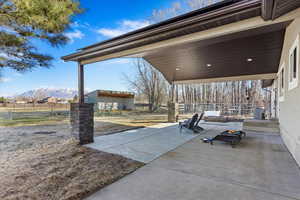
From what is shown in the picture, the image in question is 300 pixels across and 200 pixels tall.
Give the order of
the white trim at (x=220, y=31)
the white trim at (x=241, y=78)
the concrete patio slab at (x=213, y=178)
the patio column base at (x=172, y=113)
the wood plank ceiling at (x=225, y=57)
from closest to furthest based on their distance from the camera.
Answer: the concrete patio slab at (x=213, y=178) < the white trim at (x=220, y=31) < the wood plank ceiling at (x=225, y=57) < the white trim at (x=241, y=78) < the patio column base at (x=172, y=113)

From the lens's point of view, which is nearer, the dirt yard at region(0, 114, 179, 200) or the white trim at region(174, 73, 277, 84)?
the dirt yard at region(0, 114, 179, 200)

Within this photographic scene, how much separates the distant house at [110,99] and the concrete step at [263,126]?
51.9 ft

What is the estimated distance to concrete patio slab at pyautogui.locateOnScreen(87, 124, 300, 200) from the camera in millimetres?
2197

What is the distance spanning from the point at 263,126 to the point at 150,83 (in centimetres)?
1529

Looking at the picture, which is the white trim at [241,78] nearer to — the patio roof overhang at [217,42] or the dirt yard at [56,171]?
the patio roof overhang at [217,42]

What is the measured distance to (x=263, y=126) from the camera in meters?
7.14

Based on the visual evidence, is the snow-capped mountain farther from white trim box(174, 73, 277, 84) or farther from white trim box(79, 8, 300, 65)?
white trim box(79, 8, 300, 65)

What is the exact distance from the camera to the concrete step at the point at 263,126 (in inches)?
270

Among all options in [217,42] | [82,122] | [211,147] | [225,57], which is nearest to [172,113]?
[225,57]

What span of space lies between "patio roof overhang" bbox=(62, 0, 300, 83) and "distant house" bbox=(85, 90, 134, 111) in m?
12.0

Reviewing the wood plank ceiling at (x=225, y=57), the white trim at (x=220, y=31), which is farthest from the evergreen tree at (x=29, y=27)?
the wood plank ceiling at (x=225, y=57)

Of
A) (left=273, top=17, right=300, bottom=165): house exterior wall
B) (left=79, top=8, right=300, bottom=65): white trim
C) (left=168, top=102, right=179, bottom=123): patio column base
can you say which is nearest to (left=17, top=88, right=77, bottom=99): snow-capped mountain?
(left=168, top=102, right=179, bottom=123): patio column base

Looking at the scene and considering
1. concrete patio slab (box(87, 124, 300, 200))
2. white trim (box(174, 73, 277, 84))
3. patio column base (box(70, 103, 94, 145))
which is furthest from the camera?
white trim (box(174, 73, 277, 84))

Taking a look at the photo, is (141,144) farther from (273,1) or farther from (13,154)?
(273,1)
